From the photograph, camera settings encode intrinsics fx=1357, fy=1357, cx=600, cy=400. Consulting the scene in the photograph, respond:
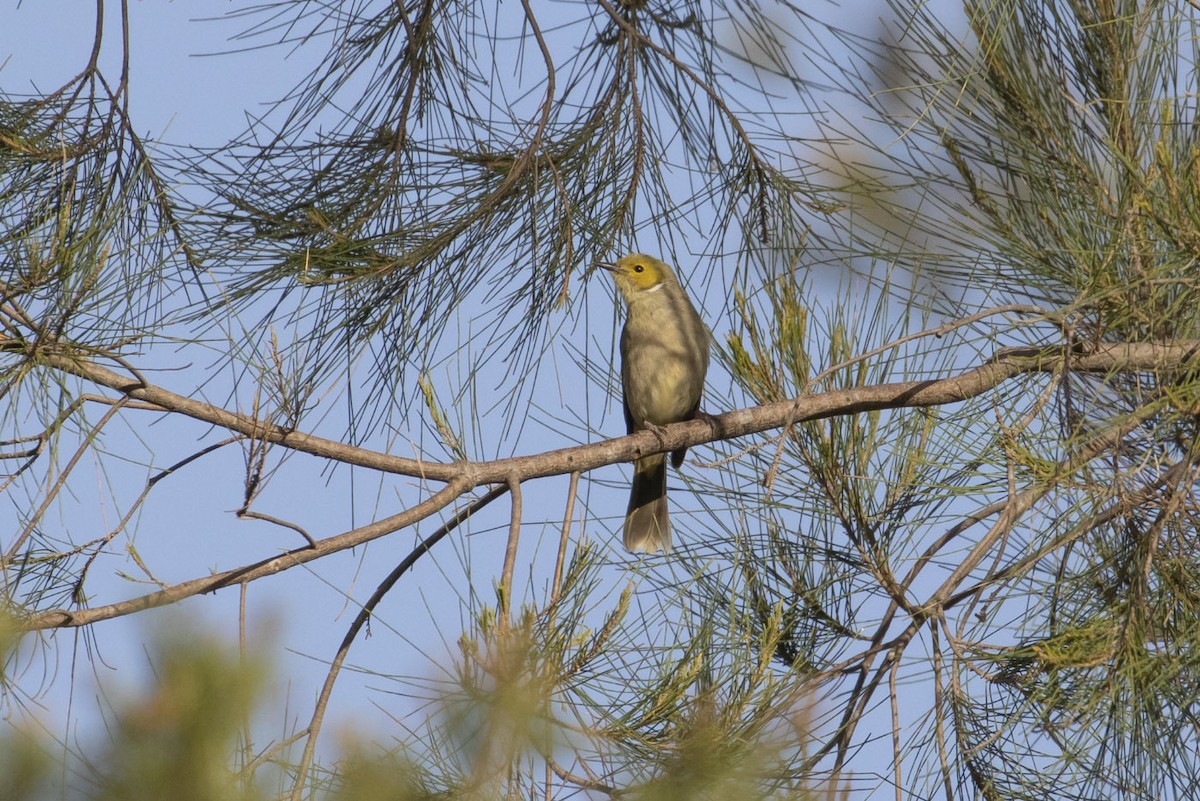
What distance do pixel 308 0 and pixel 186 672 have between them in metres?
2.38

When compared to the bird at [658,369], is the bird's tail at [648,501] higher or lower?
lower

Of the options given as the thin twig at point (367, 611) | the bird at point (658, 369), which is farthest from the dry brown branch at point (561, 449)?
the bird at point (658, 369)

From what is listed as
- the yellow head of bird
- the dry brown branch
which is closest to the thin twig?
the dry brown branch

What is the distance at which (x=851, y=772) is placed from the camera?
221cm

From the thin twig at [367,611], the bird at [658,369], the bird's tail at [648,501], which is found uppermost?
the bird at [658,369]

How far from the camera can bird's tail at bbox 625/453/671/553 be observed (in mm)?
5152

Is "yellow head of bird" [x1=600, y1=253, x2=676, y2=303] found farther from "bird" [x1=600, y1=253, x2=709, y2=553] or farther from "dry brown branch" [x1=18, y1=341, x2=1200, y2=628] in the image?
"dry brown branch" [x1=18, y1=341, x2=1200, y2=628]

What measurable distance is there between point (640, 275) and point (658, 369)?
454mm

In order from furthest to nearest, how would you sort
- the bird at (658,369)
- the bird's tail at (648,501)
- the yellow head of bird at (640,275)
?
the bird's tail at (648,501)
the bird at (658,369)
the yellow head of bird at (640,275)

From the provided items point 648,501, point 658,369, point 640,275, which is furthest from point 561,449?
point 648,501

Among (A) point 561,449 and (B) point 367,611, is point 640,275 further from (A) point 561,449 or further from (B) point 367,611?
(B) point 367,611

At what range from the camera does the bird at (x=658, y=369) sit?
5051 mm

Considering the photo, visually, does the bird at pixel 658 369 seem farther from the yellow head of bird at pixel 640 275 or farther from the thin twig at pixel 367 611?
the thin twig at pixel 367 611

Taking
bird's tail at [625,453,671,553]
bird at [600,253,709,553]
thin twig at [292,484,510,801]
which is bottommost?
thin twig at [292,484,510,801]
